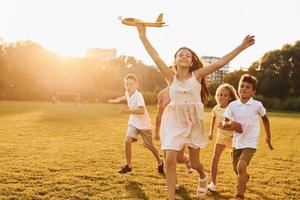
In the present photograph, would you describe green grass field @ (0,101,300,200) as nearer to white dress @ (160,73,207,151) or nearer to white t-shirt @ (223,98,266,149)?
white t-shirt @ (223,98,266,149)

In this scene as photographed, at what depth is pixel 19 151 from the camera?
10906mm

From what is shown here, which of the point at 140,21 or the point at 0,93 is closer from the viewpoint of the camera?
the point at 140,21

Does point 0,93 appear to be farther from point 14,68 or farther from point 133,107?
point 133,107

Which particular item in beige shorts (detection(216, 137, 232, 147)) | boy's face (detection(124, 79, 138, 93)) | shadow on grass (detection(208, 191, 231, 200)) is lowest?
shadow on grass (detection(208, 191, 231, 200))

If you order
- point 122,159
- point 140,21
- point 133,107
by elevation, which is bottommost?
point 122,159

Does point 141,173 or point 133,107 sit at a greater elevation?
point 133,107

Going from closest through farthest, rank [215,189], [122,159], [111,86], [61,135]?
[215,189], [122,159], [61,135], [111,86]

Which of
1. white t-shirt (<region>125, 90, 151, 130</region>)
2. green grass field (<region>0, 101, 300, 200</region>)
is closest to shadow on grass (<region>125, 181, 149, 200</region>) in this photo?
green grass field (<region>0, 101, 300, 200</region>)

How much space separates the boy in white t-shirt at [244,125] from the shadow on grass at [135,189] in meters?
1.36

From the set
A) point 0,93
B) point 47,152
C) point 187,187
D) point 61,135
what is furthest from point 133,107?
point 0,93

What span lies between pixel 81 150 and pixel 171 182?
249 inches

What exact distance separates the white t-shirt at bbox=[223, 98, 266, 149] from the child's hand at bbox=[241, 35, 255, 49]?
131 cm

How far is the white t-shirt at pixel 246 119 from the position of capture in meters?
6.39

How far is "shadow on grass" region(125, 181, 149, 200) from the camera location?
6.54m
